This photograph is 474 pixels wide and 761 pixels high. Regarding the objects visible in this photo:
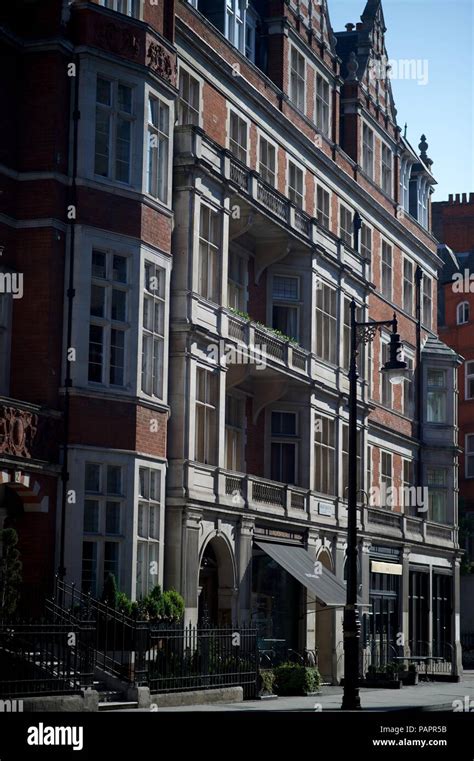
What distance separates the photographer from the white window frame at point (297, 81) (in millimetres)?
40406

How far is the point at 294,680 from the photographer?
103 feet

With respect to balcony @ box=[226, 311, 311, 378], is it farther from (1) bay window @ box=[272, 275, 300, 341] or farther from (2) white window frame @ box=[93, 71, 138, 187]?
(2) white window frame @ box=[93, 71, 138, 187]

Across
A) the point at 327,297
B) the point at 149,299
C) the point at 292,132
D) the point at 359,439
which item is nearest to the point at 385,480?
the point at 359,439

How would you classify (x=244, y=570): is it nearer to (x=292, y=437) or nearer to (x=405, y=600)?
(x=292, y=437)

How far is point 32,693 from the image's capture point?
20.4 meters

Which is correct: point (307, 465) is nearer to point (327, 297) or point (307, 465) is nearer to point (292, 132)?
point (327, 297)

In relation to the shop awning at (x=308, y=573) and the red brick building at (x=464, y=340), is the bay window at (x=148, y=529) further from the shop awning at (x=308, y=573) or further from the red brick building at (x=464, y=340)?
the red brick building at (x=464, y=340)

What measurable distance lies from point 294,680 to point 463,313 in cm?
4000

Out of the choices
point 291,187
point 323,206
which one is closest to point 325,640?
point 291,187

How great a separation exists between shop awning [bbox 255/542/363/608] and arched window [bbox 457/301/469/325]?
110 feet

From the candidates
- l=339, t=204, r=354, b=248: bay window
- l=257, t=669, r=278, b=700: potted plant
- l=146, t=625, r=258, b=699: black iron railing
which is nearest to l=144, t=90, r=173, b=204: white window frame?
l=146, t=625, r=258, b=699: black iron railing

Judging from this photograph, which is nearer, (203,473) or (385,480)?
(203,473)

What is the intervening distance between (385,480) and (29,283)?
2505 cm

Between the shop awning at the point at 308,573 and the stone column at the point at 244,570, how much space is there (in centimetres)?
93
